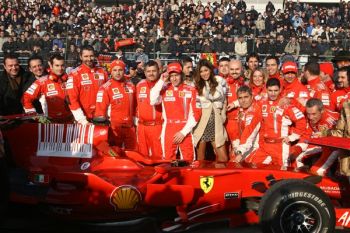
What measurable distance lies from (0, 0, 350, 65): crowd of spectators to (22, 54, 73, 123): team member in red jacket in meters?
10.5

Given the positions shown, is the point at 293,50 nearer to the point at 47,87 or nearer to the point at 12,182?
the point at 47,87

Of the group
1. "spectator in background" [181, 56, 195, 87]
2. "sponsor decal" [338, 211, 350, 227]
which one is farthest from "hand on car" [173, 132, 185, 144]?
"sponsor decal" [338, 211, 350, 227]

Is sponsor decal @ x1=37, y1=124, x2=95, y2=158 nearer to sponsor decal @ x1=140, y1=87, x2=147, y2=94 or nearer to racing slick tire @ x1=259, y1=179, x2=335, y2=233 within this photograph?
sponsor decal @ x1=140, y1=87, x2=147, y2=94

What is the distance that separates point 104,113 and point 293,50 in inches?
473

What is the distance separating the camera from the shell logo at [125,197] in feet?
19.0

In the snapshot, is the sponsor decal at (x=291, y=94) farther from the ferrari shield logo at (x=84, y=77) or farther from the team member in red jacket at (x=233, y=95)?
the ferrari shield logo at (x=84, y=77)

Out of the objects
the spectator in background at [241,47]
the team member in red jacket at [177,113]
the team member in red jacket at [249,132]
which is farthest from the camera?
the spectator in background at [241,47]

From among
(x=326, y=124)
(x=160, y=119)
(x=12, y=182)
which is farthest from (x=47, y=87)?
(x=326, y=124)

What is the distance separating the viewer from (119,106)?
805 cm

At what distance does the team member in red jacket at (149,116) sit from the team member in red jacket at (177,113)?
108 mm

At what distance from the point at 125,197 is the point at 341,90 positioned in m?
3.96

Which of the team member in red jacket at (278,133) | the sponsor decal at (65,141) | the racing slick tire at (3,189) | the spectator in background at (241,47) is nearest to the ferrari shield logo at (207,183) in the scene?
the team member in red jacket at (278,133)

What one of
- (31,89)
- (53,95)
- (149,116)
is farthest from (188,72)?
(31,89)

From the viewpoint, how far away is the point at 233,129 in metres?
8.66
